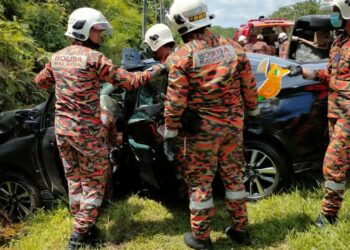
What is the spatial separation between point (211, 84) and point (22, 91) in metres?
4.97

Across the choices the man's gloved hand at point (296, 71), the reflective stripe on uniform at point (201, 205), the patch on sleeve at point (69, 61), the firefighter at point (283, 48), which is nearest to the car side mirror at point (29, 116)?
the patch on sleeve at point (69, 61)

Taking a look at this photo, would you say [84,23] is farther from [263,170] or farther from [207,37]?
[263,170]

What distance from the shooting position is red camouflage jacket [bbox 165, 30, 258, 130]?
9.98 ft

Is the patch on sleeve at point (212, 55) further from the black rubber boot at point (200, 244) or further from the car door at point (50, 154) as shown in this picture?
the car door at point (50, 154)

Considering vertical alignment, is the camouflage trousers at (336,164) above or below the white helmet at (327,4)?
below

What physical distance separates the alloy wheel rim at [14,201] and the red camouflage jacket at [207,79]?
7.52 feet

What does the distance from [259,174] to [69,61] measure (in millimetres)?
2083

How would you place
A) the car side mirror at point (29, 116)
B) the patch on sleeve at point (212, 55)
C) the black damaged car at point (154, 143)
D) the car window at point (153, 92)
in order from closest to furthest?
the patch on sleeve at point (212, 55) → the black damaged car at point (154, 143) → the car window at point (153, 92) → the car side mirror at point (29, 116)

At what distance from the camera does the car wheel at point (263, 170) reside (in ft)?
13.1

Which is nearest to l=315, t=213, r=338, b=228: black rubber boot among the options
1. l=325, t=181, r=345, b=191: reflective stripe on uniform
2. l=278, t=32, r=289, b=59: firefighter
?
Result: l=325, t=181, r=345, b=191: reflective stripe on uniform

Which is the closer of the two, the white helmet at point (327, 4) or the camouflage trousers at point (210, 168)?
the camouflage trousers at point (210, 168)

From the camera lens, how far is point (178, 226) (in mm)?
4004

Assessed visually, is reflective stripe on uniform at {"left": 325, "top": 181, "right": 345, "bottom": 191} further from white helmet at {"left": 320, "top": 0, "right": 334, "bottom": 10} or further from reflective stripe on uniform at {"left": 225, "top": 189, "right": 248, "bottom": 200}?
white helmet at {"left": 320, "top": 0, "right": 334, "bottom": 10}

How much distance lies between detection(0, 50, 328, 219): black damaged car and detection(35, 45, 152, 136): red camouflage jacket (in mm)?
549
